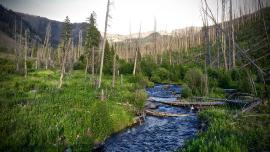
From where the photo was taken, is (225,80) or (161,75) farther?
(161,75)

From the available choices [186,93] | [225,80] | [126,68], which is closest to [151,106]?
[186,93]

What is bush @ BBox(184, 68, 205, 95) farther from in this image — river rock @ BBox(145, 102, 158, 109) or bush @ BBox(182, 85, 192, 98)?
river rock @ BBox(145, 102, 158, 109)

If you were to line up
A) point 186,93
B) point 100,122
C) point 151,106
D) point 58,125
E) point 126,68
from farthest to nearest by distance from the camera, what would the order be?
1. point 126,68
2. point 186,93
3. point 151,106
4. point 100,122
5. point 58,125

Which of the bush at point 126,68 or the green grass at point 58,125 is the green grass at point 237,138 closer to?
the green grass at point 58,125

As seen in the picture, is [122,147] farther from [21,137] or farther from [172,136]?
[21,137]

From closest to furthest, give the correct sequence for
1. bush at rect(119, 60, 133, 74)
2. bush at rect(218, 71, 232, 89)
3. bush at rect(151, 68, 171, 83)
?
bush at rect(218, 71, 232, 89)
bush at rect(151, 68, 171, 83)
bush at rect(119, 60, 133, 74)

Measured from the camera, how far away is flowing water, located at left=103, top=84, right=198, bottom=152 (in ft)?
39.0

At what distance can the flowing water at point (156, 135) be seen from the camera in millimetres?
11875

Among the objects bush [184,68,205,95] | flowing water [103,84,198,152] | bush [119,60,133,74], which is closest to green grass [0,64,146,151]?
flowing water [103,84,198,152]

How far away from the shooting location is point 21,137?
9.46m

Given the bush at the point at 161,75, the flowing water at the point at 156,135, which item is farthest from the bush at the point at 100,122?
the bush at the point at 161,75

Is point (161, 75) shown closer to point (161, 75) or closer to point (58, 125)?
point (161, 75)

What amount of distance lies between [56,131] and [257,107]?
12.3 m

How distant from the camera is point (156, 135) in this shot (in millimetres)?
13922
